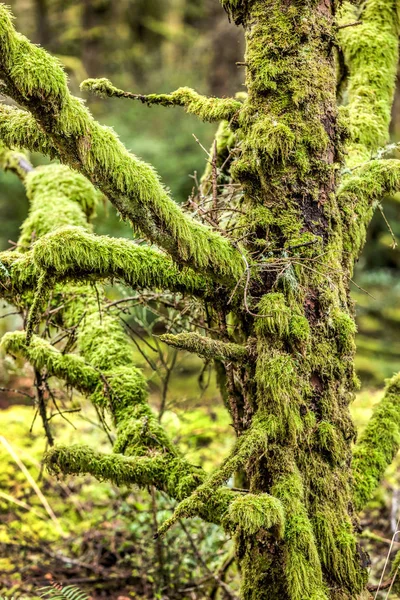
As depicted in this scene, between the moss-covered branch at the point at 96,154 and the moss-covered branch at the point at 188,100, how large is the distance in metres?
→ 0.41

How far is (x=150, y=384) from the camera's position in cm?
677

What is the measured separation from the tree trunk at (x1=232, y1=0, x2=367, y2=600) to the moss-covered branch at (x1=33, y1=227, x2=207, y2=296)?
1.22ft

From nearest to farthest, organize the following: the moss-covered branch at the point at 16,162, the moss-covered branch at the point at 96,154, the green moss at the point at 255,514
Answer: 1. the moss-covered branch at the point at 96,154
2. the green moss at the point at 255,514
3. the moss-covered branch at the point at 16,162

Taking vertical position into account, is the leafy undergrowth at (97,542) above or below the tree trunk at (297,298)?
below

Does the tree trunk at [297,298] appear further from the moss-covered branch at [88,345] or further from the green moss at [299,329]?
the moss-covered branch at [88,345]

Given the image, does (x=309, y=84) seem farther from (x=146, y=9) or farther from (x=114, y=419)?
(x=146, y=9)

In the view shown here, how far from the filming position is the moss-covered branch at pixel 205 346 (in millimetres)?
2031

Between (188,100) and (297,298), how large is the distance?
44.4 inches

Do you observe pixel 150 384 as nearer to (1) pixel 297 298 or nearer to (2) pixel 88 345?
(2) pixel 88 345

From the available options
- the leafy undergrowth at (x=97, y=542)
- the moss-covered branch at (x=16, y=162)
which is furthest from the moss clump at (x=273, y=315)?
the moss-covered branch at (x=16, y=162)

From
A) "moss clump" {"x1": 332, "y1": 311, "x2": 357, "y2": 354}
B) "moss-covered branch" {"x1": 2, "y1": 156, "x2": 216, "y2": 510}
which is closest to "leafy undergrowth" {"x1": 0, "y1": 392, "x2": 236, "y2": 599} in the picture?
"moss-covered branch" {"x1": 2, "y1": 156, "x2": 216, "y2": 510}

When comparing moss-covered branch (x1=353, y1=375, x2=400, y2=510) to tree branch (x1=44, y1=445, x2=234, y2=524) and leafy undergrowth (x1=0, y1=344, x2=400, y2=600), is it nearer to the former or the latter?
tree branch (x1=44, y1=445, x2=234, y2=524)

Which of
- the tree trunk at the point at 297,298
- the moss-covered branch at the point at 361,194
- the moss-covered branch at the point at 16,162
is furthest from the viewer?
the moss-covered branch at the point at 16,162

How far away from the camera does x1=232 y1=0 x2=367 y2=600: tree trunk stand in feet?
7.05
